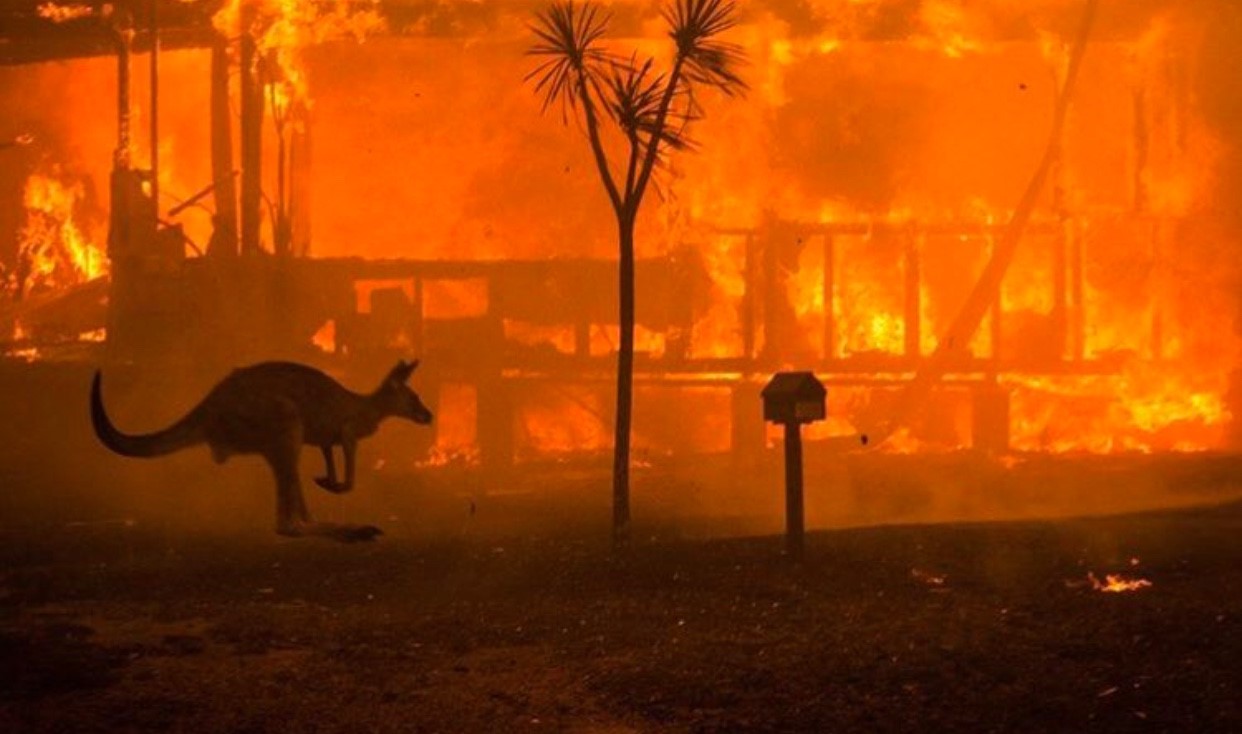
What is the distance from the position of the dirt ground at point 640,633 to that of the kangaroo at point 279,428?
18.6 inches

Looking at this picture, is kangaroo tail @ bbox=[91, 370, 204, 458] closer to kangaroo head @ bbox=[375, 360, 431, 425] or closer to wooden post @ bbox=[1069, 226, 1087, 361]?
kangaroo head @ bbox=[375, 360, 431, 425]

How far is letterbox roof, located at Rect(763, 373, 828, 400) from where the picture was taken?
8.93m

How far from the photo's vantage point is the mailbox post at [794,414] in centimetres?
894

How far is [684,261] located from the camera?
17562 mm

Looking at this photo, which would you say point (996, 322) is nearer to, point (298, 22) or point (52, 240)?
point (298, 22)

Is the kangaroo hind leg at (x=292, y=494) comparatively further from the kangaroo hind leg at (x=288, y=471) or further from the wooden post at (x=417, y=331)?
the wooden post at (x=417, y=331)

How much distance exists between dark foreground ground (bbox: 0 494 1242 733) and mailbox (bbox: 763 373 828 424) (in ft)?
3.22

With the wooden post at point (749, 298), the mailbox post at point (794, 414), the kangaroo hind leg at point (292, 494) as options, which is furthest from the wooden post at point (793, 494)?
the wooden post at point (749, 298)

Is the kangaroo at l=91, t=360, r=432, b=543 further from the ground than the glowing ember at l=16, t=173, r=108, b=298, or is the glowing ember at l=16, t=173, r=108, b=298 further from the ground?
the glowing ember at l=16, t=173, r=108, b=298

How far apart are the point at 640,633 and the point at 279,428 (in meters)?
3.38

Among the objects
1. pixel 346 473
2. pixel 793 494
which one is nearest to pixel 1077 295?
pixel 793 494

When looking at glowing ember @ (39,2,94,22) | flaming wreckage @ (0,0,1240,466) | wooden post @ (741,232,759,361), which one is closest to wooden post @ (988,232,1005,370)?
flaming wreckage @ (0,0,1240,466)

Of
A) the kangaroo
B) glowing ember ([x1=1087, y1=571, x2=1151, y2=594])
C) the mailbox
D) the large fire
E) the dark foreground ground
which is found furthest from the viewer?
the large fire

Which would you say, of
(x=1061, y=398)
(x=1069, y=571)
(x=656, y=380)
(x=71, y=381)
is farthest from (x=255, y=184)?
(x=1069, y=571)
